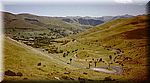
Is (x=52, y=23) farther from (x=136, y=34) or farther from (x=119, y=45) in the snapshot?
(x=136, y=34)

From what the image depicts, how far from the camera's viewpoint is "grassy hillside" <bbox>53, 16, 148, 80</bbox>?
15.6 meters

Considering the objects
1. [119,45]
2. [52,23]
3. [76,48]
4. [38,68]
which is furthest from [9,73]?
[119,45]

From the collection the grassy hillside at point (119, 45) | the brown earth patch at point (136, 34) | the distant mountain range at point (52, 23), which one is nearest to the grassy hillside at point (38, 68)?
the grassy hillside at point (119, 45)

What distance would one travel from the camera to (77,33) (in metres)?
16.0

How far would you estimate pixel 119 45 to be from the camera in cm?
1597

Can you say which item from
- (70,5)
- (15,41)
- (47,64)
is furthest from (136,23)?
(15,41)

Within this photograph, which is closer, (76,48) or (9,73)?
(9,73)

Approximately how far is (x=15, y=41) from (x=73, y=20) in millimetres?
2467

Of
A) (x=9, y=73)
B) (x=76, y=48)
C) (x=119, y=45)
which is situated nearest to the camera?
(x=9, y=73)

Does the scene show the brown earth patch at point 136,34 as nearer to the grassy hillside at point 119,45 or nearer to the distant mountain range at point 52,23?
the grassy hillside at point 119,45

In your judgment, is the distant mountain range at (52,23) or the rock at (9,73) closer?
the rock at (9,73)

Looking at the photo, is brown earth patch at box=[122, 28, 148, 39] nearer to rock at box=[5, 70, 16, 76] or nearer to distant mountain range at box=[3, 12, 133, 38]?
distant mountain range at box=[3, 12, 133, 38]

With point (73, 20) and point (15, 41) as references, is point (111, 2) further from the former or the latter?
point (15, 41)

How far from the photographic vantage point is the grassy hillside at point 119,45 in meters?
15.6
